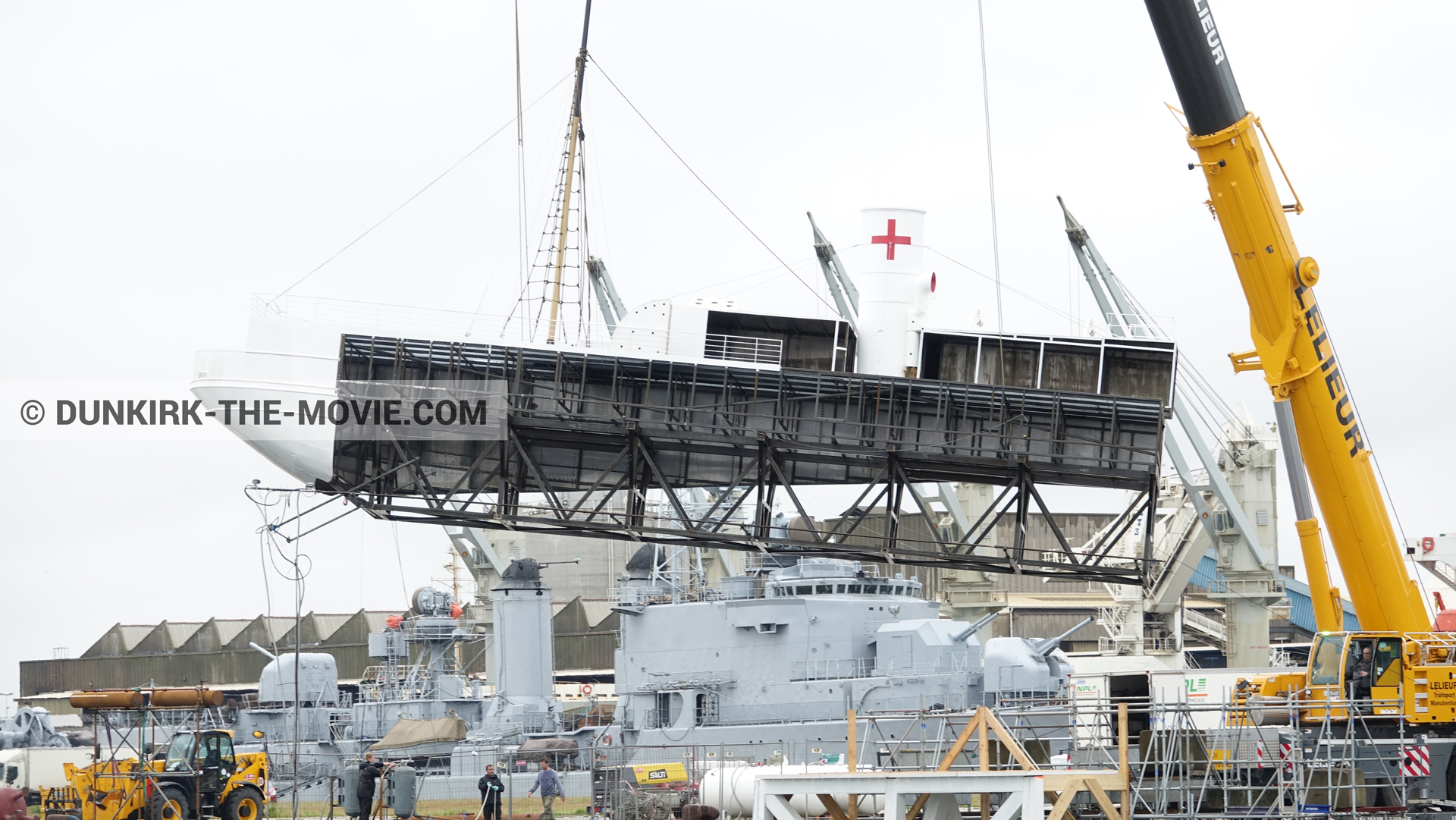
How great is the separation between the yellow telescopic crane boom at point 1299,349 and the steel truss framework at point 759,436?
8.08 feet

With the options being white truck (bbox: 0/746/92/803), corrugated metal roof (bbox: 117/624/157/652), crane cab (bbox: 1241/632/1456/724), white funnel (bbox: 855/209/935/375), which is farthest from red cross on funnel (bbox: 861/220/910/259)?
corrugated metal roof (bbox: 117/624/157/652)

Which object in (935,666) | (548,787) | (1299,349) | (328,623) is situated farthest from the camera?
(328,623)

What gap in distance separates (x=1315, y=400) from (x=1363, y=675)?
3.88 m

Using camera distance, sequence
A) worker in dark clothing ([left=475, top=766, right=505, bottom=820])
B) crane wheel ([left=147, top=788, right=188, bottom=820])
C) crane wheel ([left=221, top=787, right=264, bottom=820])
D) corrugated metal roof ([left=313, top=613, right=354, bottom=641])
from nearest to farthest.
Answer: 1. crane wheel ([left=147, top=788, right=188, bottom=820])
2. worker in dark clothing ([left=475, top=766, right=505, bottom=820])
3. crane wheel ([left=221, top=787, right=264, bottom=820])
4. corrugated metal roof ([left=313, top=613, right=354, bottom=641])

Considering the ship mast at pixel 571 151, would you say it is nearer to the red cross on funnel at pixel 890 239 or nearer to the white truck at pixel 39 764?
the red cross on funnel at pixel 890 239

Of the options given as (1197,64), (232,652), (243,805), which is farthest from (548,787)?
(232,652)

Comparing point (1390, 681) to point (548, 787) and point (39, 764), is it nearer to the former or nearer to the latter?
point (548, 787)

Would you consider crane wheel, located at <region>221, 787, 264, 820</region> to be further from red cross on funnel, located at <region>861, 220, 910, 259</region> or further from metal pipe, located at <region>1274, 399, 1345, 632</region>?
metal pipe, located at <region>1274, 399, 1345, 632</region>

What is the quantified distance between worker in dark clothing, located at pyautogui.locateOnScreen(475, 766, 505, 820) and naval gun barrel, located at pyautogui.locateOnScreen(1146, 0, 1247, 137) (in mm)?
16369

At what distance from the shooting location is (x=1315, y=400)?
2048cm

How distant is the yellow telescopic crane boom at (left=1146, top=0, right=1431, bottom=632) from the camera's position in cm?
2023

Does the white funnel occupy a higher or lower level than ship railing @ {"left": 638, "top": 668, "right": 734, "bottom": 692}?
higher

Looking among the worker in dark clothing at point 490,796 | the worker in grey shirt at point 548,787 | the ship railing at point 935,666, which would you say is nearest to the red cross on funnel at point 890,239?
the worker in dark clothing at point 490,796

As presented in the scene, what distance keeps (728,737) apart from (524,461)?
16.4 metres
